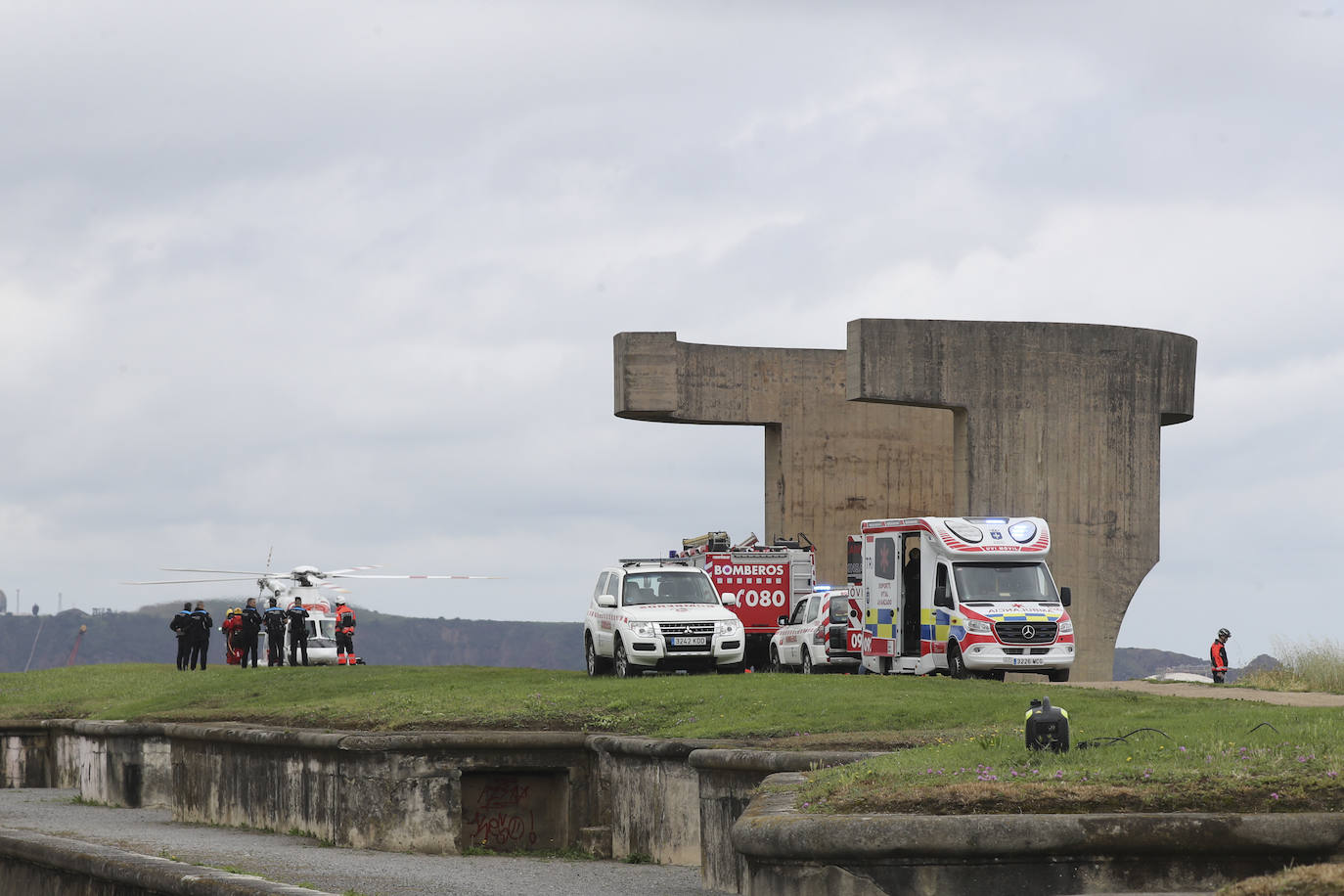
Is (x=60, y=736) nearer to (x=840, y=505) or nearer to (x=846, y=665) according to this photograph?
(x=846, y=665)

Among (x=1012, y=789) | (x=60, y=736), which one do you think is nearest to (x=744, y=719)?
(x=1012, y=789)

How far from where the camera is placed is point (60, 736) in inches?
1086

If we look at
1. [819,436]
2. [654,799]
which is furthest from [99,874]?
[819,436]

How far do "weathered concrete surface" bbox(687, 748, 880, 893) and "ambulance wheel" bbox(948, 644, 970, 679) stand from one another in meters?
11.2

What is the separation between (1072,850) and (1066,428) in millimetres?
31575

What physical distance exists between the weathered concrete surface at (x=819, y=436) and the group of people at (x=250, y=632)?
9.16 m

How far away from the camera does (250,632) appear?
36.1 meters

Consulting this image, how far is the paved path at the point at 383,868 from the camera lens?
13875 mm

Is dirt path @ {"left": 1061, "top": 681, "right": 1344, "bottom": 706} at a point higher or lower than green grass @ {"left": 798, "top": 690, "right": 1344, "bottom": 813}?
lower

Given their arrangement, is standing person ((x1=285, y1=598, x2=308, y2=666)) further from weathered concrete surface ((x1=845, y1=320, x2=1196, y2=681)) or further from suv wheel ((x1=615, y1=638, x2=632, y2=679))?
weathered concrete surface ((x1=845, y1=320, x2=1196, y2=681))

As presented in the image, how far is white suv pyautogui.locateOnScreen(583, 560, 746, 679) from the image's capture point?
2606 cm

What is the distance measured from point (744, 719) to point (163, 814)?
9292 mm

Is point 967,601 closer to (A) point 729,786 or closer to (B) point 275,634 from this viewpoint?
(A) point 729,786

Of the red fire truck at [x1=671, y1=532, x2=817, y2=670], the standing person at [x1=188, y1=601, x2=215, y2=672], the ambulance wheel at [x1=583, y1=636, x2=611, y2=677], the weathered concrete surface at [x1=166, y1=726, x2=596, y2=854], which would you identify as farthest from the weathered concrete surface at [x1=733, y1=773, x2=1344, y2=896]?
the standing person at [x1=188, y1=601, x2=215, y2=672]
